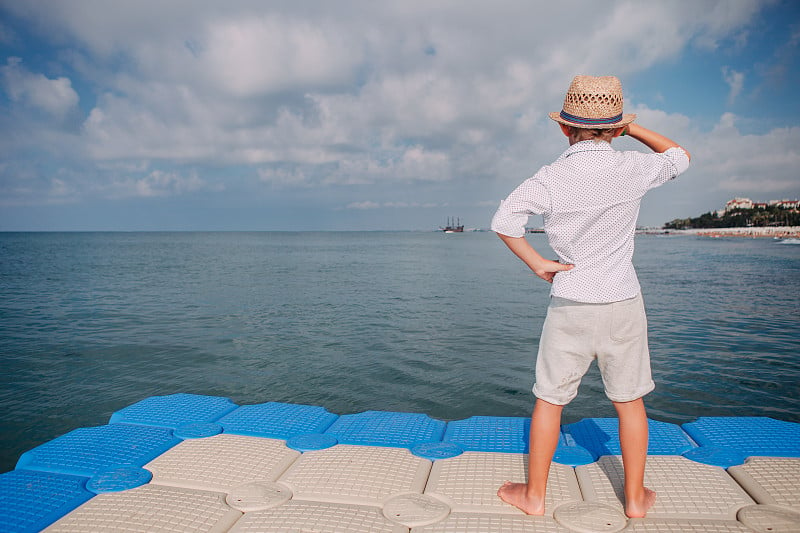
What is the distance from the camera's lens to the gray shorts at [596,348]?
8.53 feet

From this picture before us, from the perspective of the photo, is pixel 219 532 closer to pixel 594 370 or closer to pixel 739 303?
pixel 594 370

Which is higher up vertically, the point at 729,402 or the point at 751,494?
the point at 751,494

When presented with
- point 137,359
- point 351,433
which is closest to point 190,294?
point 137,359

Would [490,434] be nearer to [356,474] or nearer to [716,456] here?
[356,474]

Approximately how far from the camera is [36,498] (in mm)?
2949

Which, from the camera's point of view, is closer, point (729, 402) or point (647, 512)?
point (647, 512)

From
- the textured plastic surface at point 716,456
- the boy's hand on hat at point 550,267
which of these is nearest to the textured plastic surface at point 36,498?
the boy's hand on hat at point 550,267

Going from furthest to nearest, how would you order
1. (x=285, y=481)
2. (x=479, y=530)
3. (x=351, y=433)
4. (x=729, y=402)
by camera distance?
1. (x=729, y=402)
2. (x=351, y=433)
3. (x=285, y=481)
4. (x=479, y=530)

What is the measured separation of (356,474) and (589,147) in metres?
2.46

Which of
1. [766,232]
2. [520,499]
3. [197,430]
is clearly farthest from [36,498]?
[766,232]

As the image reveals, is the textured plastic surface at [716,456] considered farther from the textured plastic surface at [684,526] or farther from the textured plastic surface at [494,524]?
the textured plastic surface at [494,524]

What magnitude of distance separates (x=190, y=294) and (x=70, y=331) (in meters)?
6.61

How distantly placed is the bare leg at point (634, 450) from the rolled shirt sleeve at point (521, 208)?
1.11m

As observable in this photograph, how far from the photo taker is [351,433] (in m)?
4.10
